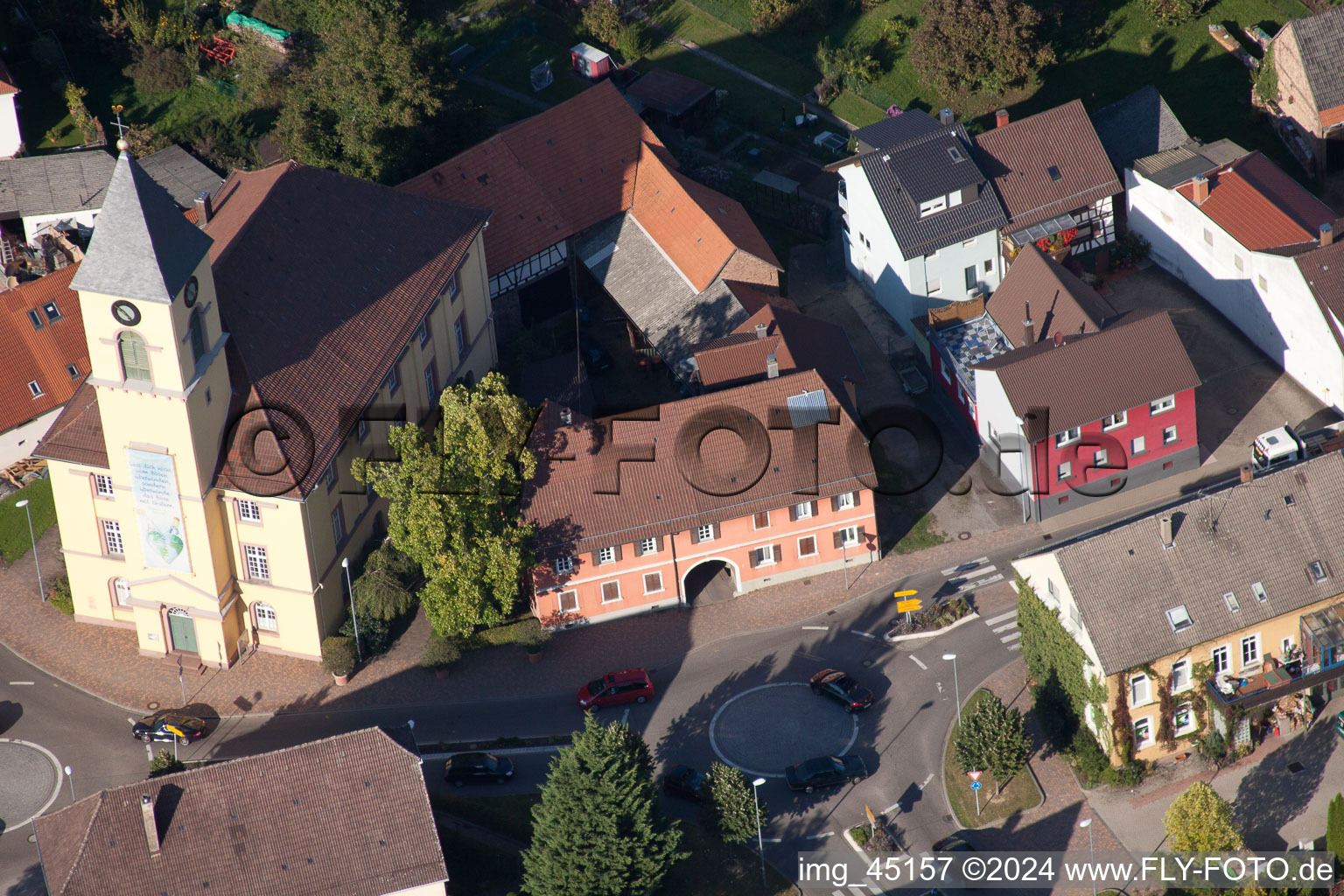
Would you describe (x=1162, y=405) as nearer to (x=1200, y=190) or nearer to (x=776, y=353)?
(x=1200, y=190)

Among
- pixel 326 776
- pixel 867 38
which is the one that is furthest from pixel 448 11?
pixel 326 776

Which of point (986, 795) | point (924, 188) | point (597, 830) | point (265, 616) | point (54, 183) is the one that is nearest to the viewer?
point (597, 830)

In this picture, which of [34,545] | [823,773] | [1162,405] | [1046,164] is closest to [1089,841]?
[823,773]

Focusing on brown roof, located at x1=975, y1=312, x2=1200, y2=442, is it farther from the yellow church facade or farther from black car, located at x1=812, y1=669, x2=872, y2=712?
the yellow church facade

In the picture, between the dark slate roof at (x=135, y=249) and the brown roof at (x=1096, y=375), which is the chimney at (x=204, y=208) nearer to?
the dark slate roof at (x=135, y=249)

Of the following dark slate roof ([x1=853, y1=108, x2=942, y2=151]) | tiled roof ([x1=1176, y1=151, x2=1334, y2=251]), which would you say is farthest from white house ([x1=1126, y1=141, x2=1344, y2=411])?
dark slate roof ([x1=853, y1=108, x2=942, y2=151])

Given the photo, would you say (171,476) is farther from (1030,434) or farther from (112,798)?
(1030,434)
